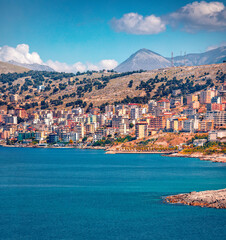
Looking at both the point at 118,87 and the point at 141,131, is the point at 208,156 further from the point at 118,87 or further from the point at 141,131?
the point at 118,87

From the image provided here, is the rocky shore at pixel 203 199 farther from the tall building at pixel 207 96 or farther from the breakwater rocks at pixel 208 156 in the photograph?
the tall building at pixel 207 96

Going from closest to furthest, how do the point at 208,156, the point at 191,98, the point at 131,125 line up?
the point at 208,156
the point at 131,125
the point at 191,98

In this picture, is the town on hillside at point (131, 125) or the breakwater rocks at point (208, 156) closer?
the breakwater rocks at point (208, 156)

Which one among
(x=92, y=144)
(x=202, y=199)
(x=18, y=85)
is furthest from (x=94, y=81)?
(x=202, y=199)

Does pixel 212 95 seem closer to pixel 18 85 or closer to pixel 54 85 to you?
pixel 54 85

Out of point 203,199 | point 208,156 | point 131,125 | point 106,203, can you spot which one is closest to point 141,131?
point 131,125

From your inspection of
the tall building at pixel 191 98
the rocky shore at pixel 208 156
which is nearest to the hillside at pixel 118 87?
the tall building at pixel 191 98
